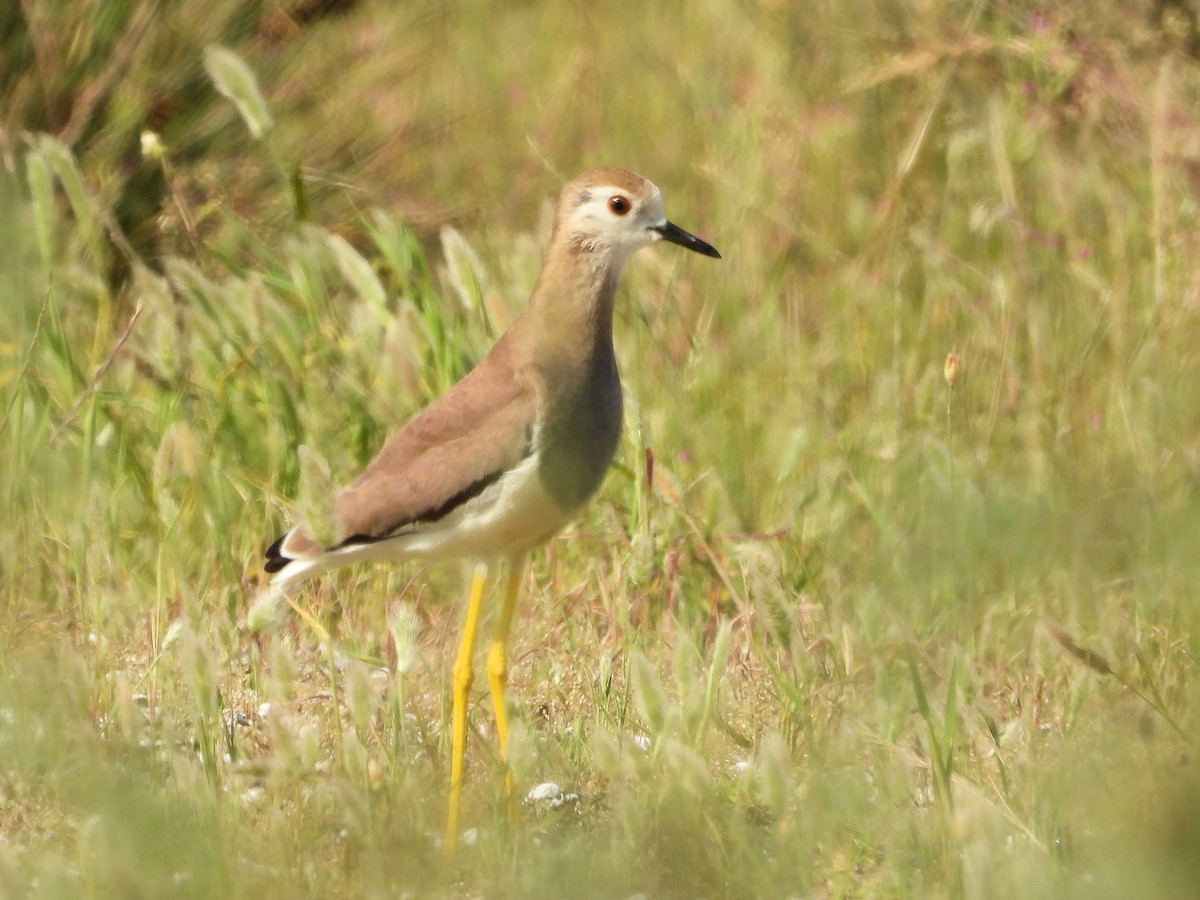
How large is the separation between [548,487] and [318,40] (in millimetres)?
3286

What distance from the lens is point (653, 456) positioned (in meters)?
4.17

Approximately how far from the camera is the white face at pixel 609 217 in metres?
3.82

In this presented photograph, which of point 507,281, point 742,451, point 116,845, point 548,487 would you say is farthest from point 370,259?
point 116,845

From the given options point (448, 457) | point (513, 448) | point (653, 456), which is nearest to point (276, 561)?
point (448, 457)

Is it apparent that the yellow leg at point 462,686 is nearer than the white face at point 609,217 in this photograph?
Yes

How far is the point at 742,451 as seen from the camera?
483 cm

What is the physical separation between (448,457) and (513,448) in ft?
0.54

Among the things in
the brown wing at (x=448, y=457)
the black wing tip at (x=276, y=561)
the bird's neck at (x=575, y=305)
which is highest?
the bird's neck at (x=575, y=305)

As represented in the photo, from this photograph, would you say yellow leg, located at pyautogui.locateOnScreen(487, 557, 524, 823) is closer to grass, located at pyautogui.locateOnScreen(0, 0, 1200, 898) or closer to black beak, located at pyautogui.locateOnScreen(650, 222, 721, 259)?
grass, located at pyautogui.locateOnScreen(0, 0, 1200, 898)

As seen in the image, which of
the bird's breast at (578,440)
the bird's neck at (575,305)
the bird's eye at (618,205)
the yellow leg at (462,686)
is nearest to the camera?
the yellow leg at (462,686)

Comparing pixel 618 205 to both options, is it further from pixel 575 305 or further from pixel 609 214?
pixel 575 305

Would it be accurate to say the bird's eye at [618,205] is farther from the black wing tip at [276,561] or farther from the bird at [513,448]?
the black wing tip at [276,561]

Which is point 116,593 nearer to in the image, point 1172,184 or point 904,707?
point 904,707

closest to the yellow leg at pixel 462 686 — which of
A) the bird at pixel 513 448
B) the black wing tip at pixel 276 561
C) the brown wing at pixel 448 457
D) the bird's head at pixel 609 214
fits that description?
the bird at pixel 513 448
